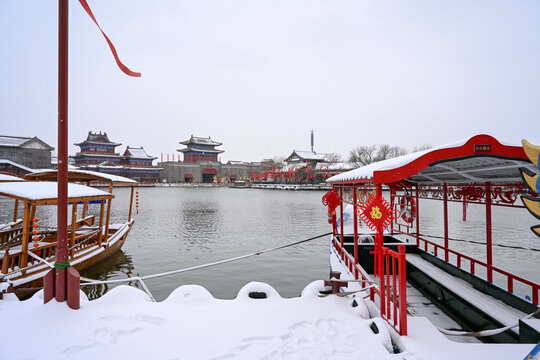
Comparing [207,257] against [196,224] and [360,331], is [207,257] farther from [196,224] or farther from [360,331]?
[360,331]

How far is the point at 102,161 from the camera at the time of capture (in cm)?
6303

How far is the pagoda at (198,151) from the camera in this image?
73.3m

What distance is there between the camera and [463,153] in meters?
3.32

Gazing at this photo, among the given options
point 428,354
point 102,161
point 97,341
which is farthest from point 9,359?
point 102,161

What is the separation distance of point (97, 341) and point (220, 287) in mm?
5544

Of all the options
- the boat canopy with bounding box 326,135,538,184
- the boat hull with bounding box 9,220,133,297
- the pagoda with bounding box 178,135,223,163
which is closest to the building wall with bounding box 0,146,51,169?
the pagoda with bounding box 178,135,223,163

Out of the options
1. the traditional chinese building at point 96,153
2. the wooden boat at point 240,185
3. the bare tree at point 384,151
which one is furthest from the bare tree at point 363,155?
the traditional chinese building at point 96,153

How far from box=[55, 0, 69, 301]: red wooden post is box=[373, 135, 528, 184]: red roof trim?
465 centimetres

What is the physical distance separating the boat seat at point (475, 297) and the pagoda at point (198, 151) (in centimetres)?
7106

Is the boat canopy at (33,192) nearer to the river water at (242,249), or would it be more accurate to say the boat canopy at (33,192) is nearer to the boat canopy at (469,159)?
the river water at (242,249)

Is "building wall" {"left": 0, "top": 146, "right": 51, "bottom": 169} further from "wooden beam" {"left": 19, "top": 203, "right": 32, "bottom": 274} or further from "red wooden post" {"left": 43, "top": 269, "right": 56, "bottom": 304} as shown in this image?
"red wooden post" {"left": 43, "top": 269, "right": 56, "bottom": 304}

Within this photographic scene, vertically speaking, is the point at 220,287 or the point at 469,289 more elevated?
the point at 469,289

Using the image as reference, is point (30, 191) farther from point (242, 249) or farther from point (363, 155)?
point (363, 155)

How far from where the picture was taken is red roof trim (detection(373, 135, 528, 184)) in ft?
10.4
